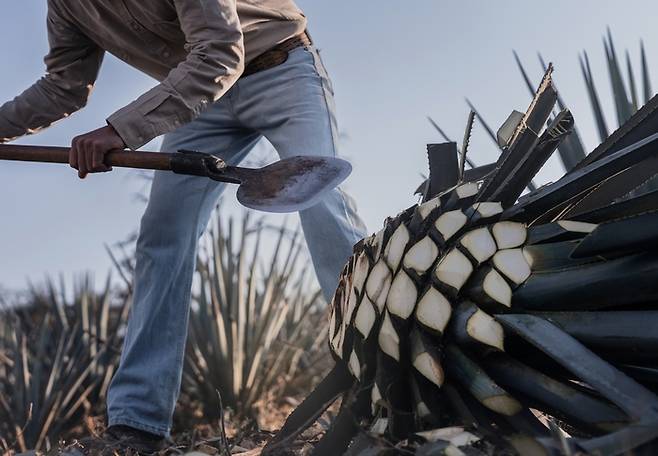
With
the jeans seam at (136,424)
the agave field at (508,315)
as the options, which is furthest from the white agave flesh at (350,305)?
the jeans seam at (136,424)

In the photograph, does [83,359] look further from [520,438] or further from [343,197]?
[520,438]

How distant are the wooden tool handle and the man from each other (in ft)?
0.18

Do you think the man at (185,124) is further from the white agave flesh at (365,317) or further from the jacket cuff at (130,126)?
the white agave flesh at (365,317)

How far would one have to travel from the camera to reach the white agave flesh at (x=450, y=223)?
1259mm

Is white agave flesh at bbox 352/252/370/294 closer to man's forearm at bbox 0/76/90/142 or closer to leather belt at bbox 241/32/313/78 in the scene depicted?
leather belt at bbox 241/32/313/78

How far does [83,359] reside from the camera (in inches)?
200

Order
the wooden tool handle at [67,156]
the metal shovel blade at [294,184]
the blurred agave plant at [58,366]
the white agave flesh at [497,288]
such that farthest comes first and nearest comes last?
the blurred agave plant at [58,366] → the wooden tool handle at [67,156] → the metal shovel blade at [294,184] → the white agave flesh at [497,288]

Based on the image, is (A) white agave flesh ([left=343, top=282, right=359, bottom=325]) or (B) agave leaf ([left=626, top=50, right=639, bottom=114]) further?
(B) agave leaf ([left=626, top=50, right=639, bottom=114])

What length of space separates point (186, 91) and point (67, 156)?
15.9 inches

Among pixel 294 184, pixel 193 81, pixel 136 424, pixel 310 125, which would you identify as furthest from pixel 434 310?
pixel 136 424

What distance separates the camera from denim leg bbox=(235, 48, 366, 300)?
2.36 m

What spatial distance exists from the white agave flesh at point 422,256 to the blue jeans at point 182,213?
1.15m

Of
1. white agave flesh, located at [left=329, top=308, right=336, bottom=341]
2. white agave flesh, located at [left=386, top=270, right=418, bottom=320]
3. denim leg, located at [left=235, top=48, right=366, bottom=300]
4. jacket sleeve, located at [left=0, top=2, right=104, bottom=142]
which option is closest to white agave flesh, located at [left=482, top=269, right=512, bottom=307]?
white agave flesh, located at [left=386, top=270, right=418, bottom=320]

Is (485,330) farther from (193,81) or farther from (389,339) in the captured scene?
(193,81)
